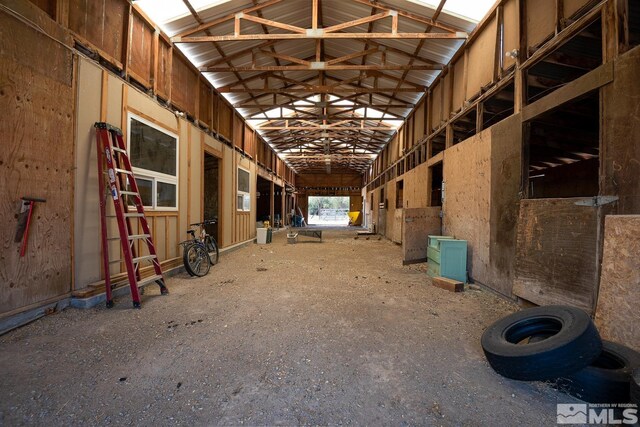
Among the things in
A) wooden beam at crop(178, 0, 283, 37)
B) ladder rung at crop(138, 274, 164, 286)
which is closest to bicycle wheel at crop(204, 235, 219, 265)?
ladder rung at crop(138, 274, 164, 286)

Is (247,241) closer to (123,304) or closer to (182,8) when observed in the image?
(123,304)

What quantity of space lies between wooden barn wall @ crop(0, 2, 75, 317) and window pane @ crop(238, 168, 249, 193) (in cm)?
542

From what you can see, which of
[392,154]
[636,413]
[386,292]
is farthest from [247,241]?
[636,413]

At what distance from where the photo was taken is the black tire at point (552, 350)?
1.61 meters

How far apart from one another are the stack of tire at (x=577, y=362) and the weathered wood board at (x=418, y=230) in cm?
364

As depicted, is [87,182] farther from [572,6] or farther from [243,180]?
[572,6]

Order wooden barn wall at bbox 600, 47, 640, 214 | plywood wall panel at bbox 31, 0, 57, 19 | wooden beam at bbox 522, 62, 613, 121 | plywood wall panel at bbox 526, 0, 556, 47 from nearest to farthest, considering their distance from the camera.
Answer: wooden barn wall at bbox 600, 47, 640, 214, wooden beam at bbox 522, 62, 613, 121, plywood wall panel at bbox 31, 0, 57, 19, plywood wall panel at bbox 526, 0, 556, 47

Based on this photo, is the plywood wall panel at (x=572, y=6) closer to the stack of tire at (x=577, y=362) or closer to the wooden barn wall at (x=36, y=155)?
the stack of tire at (x=577, y=362)

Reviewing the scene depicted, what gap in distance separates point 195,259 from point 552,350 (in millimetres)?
4956

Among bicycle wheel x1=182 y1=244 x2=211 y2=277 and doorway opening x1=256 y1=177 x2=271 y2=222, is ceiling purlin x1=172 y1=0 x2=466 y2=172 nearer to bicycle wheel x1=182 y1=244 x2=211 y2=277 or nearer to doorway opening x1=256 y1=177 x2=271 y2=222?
bicycle wheel x1=182 y1=244 x2=211 y2=277

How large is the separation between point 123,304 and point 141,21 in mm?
4437

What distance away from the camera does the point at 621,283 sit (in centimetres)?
194

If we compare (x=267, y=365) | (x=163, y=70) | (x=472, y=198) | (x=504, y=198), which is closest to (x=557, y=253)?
(x=504, y=198)

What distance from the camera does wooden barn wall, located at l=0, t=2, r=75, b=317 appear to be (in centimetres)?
248
